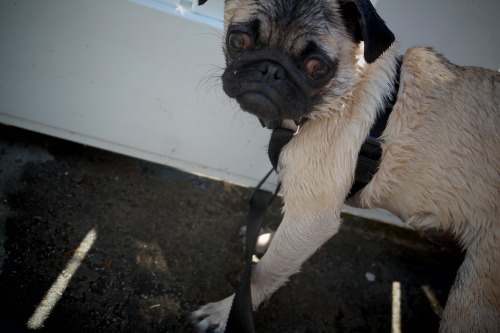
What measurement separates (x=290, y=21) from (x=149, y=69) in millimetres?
1563

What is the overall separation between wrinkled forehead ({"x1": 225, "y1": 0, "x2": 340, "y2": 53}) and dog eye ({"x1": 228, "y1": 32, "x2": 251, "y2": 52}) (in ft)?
0.20

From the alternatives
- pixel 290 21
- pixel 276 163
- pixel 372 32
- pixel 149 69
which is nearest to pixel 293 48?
pixel 290 21

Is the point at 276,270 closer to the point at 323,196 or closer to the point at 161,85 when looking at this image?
the point at 323,196

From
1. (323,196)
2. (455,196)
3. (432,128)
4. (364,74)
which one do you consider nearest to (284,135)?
(323,196)

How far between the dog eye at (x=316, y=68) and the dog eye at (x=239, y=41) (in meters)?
0.38

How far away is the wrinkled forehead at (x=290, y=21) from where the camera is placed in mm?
1833

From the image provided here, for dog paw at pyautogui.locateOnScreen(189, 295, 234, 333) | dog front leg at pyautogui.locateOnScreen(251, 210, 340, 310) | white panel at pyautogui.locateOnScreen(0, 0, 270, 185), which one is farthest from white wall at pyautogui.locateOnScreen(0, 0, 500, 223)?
dog paw at pyautogui.locateOnScreen(189, 295, 234, 333)

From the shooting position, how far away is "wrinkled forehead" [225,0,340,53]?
6.01ft

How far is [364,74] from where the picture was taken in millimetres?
2137

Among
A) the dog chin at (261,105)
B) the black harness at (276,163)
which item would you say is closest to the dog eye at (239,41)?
the dog chin at (261,105)

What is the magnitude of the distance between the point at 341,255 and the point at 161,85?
2.39 meters

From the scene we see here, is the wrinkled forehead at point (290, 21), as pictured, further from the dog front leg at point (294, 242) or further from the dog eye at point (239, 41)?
the dog front leg at point (294, 242)

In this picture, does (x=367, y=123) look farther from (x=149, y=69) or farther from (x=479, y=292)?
(x=149, y=69)

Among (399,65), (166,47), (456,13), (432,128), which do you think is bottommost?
(166,47)
